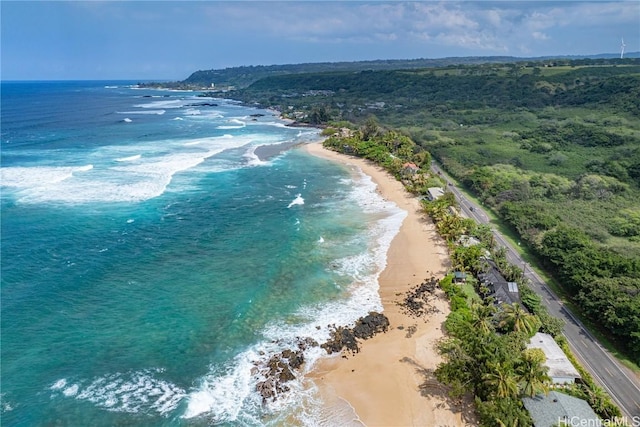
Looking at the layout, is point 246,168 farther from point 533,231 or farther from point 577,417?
point 577,417

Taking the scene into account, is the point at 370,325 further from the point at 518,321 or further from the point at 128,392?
the point at 128,392

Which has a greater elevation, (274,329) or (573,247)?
(573,247)

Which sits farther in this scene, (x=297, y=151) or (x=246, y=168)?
(x=297, y=151)

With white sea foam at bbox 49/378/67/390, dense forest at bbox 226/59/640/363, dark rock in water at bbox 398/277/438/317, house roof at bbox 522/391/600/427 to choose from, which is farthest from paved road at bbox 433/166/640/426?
white sea foam at bbox 49/378/67/390

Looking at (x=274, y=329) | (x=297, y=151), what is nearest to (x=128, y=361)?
(x=274, y=329)

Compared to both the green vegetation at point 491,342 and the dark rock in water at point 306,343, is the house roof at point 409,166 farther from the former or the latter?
the dark rock in water at point 306,343

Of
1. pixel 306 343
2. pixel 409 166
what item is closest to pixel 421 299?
pixel 306 343

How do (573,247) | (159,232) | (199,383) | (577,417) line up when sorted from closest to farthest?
1. (577,417)
2. (199,383)
3. (573,247)
4. (159,232)
